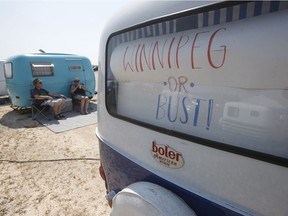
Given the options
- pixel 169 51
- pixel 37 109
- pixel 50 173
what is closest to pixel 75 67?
pixel 37 109

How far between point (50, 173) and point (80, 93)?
173 inches

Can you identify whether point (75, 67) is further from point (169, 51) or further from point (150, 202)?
point (150, 202)

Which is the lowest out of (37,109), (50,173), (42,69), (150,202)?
(50,173)

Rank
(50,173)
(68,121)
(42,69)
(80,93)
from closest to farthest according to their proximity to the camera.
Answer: (50,173)
(68,121)
(42,69)
(80,93)

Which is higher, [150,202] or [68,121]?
[150,202]

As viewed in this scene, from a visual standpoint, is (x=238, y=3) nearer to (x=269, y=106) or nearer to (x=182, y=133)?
(x=269, y=106)

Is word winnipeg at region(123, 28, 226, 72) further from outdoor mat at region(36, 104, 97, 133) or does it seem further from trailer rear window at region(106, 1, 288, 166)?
outdoor mat at region(36, 104, 97, 133)

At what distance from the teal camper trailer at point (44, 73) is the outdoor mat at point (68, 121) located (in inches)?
36.6

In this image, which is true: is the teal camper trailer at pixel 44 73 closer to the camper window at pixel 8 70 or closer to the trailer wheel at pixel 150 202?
the camper window at pixel 8 70

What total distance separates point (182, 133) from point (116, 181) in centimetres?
88

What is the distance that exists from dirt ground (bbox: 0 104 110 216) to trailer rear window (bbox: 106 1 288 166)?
1.95 metres

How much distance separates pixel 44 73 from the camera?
6.88m

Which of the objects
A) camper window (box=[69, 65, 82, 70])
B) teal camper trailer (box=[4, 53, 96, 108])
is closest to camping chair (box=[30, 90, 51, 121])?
teal camper trailer (box=[4, 53, 96, 108])

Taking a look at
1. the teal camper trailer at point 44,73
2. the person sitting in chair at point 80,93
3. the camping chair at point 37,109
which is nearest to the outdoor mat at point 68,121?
the camping chair at point 37,109
